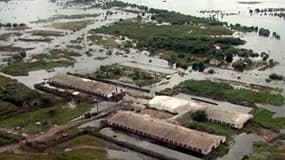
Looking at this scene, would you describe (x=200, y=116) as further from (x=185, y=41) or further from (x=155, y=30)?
(x=155, y=30)

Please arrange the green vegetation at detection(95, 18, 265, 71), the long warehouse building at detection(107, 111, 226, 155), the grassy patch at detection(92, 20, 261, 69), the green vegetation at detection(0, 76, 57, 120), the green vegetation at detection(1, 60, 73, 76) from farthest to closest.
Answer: the grassy patch at detection(92, 20, 261, 69), the green vegetation at detection(95, 18, 265, 71), the green vegetation at detection(1, 60, 73, 76), the green vegetation at detection(0, 76, 57, 120), the long warehouse building at detection(107, 111, 226, 155)

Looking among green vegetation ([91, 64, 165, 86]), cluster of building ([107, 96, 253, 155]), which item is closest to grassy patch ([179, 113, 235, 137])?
cluster of building ([107, 96, 253, 155])

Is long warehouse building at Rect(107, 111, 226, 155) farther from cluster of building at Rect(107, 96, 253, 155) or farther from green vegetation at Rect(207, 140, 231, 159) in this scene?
green vegetation at Rect(207, 140, 231, 159)

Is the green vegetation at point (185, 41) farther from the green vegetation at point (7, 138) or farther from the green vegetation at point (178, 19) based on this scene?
the green vegetation at point (7, 138)

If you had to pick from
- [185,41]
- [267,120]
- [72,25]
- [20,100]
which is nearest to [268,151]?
[267,120]

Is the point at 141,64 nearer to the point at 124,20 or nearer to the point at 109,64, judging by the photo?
the point at 109,64

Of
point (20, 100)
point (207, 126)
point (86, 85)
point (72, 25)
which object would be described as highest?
point (72, 25)
